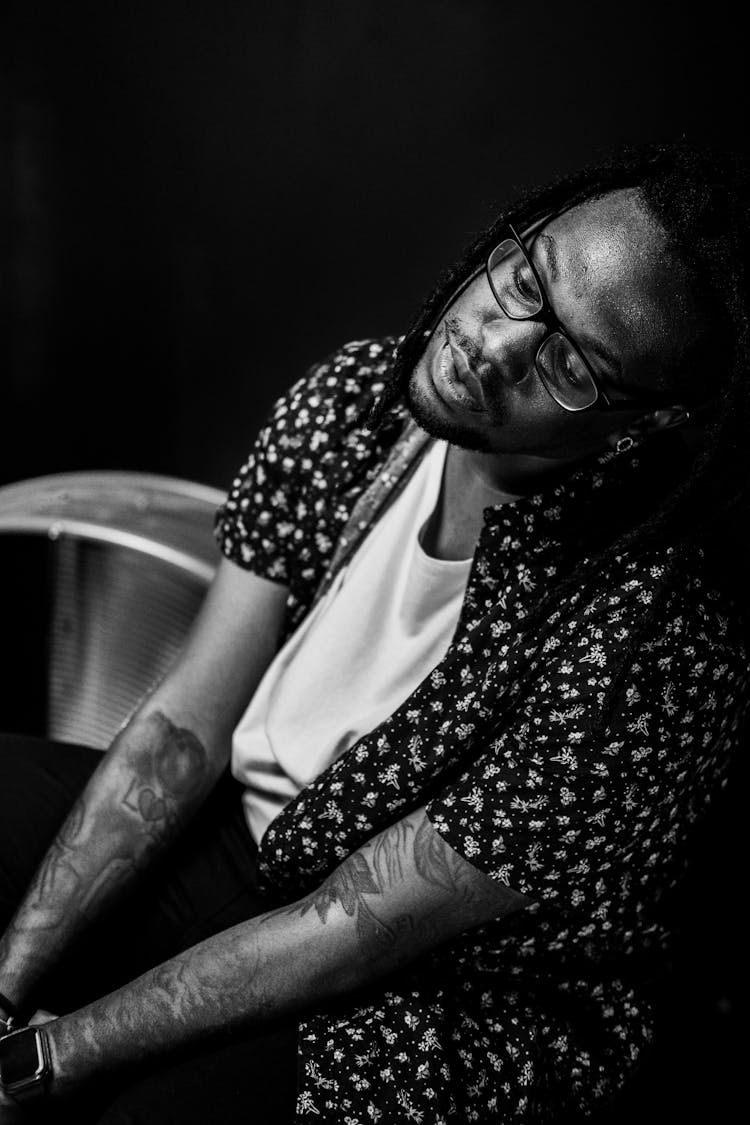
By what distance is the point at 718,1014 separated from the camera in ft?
4.94

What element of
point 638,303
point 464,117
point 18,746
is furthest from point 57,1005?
point 464,117

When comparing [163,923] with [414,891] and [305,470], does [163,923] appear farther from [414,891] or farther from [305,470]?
[305,470]

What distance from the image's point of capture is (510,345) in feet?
3.65

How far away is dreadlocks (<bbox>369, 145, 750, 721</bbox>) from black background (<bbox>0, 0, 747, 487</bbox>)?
1.38 feet

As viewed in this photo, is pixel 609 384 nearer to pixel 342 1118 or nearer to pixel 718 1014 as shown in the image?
pixel 342 1118

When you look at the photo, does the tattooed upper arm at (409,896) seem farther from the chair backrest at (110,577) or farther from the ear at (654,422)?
the chair backrest at (110,577)

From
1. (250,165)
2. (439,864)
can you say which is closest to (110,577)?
(250,165)

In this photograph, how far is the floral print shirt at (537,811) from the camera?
1.06 m

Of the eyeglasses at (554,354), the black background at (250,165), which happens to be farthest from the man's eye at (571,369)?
the black background at (250,165)

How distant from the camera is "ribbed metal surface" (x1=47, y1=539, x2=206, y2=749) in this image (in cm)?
175

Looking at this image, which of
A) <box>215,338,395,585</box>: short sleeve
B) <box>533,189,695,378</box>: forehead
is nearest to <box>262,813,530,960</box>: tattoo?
<box>215,338,395,585</box>: short sleeve

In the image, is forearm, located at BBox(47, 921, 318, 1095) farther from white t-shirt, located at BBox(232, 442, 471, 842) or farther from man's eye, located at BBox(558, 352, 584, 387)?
man's eye, located at BBox(558, 352, 584, 387)

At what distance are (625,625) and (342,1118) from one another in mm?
578

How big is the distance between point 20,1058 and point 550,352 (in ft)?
3.02
